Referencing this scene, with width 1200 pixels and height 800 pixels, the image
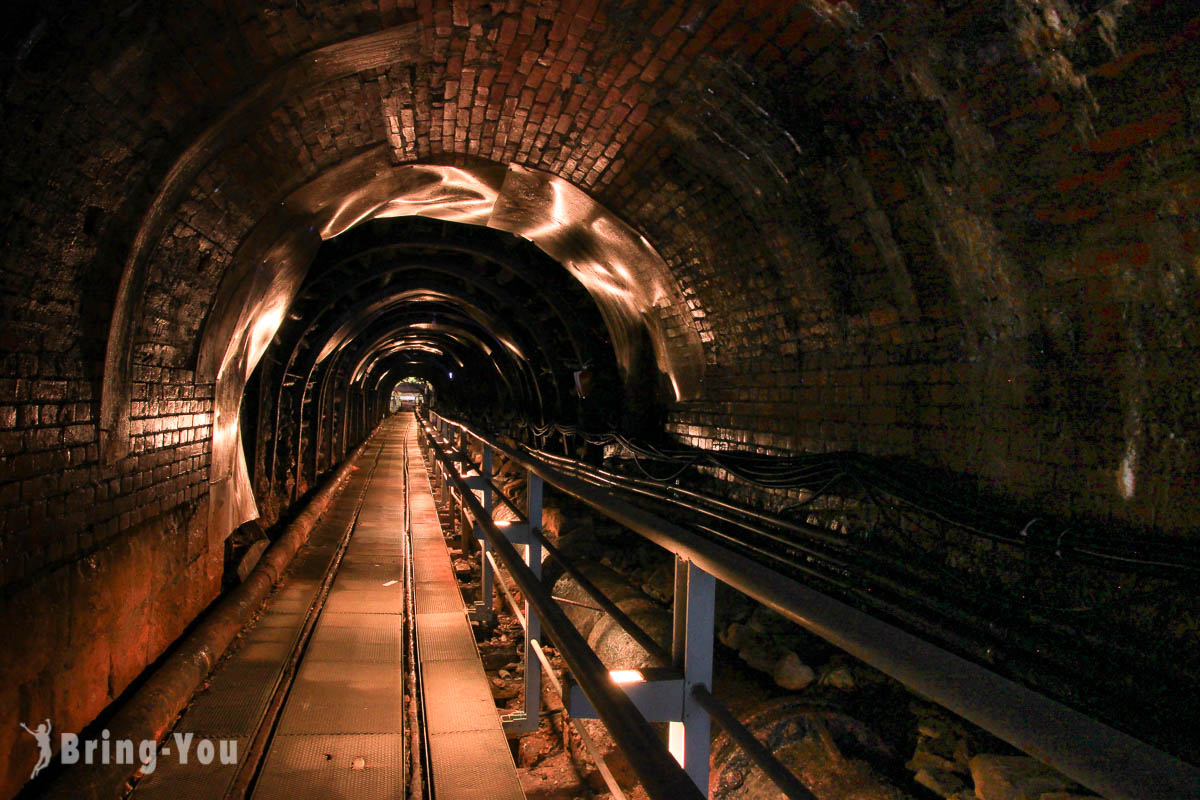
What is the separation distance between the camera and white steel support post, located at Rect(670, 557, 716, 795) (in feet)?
5.65

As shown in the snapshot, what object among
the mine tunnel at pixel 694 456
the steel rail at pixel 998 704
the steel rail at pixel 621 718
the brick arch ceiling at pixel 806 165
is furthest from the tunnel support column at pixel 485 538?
the steel rail at pixel 998 704

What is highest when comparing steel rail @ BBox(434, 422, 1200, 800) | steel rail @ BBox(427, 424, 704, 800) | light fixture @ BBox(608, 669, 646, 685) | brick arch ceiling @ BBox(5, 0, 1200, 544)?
brick arch ceiling @ BBox(5, 0, 1200, 544)

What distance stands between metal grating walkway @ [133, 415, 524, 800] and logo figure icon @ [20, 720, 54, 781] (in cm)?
46

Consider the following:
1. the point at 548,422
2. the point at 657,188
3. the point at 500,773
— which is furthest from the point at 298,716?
the point at 548,422

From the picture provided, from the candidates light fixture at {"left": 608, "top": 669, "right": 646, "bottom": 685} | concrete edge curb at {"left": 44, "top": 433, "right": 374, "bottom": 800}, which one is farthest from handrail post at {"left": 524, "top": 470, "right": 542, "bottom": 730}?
light fixture at {"left": 608, "top": 669, "right": 646, "bottom": 685}

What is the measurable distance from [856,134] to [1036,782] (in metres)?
3.58

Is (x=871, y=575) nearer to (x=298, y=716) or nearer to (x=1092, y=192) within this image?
(x=1092, y=192)

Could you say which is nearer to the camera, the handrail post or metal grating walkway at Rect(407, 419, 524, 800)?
metal grating walkway at Rect(407, 419, 524, 800)

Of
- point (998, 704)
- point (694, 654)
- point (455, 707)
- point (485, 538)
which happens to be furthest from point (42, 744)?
point (998, 704)

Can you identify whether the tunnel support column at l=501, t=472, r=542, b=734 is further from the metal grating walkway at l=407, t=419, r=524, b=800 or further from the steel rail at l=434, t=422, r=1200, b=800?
the steel rail at l=434, t=422, r=1200, b=800

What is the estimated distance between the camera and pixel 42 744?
3.10 meters

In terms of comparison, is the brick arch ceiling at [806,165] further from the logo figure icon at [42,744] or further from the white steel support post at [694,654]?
the white steel support post at [694,654]

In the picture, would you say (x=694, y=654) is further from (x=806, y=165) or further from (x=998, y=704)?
(x=806, y=165)

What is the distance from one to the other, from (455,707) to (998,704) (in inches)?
122
